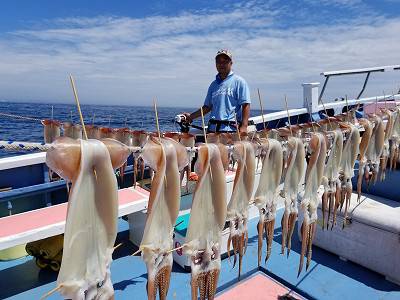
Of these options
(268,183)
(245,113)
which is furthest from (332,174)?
(245,113)

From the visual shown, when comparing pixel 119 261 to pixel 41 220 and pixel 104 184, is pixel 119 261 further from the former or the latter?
pixel 104 184

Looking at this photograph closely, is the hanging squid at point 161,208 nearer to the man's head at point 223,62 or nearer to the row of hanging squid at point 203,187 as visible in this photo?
the row of hanging squid at point 203,187

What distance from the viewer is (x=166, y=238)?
2.14 meters

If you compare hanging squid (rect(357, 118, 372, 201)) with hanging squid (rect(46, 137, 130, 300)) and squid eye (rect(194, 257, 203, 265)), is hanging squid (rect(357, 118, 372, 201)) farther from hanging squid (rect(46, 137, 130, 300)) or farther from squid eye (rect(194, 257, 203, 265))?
hanging squid (rect(46, 137, 130, 300))

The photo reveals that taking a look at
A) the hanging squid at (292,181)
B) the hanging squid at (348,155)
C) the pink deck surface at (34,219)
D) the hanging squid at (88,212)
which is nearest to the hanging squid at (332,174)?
the hanging squid at (348,155)

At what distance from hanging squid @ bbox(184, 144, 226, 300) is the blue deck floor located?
2355 mm

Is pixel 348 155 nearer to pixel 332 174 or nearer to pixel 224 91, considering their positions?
pixel 332 174

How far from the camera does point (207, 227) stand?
240cm

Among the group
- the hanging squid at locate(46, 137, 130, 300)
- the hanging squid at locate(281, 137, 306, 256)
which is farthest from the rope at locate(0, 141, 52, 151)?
the hanging squid at locate(281, 137, 306, 256)

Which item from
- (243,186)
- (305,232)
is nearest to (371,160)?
(305,232)

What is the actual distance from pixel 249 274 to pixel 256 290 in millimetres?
468

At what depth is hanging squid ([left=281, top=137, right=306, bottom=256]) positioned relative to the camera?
→ 287cm

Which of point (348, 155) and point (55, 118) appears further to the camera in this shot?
point (55, 118)

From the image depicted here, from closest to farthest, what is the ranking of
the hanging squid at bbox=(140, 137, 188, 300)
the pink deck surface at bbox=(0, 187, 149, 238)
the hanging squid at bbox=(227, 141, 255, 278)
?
the hanging squid at bbox=(140, 137, 188, 300), the hanging squid at bbox=(227, 141, 255, 278), the pink deck surface at bbox=(0, 187, 149, 238)
